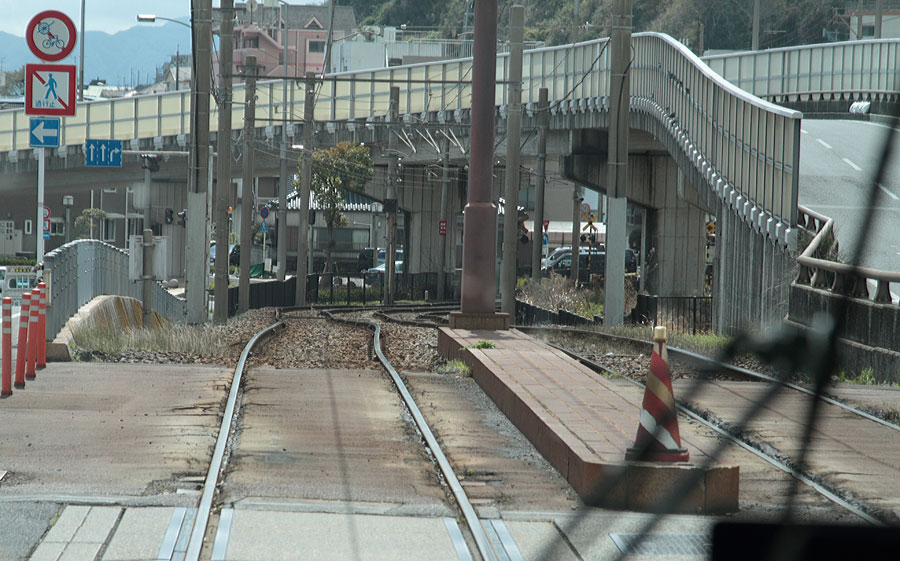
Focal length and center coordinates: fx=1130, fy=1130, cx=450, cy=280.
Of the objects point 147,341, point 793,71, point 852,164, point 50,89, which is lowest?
point 147,341

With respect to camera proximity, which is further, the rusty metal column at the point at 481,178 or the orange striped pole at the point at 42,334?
the rusty metal column at the point at 481,178

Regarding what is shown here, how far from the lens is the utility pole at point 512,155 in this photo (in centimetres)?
2666

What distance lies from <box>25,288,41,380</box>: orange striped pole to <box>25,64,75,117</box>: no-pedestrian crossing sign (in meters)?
4.37

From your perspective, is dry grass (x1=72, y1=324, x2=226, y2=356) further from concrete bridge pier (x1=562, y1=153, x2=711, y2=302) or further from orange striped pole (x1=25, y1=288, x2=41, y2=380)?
concrete bridge pier (x1=562, y1=153, x2=711, y2=302)

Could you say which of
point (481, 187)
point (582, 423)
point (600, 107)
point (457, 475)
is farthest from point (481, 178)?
point (600, 107)

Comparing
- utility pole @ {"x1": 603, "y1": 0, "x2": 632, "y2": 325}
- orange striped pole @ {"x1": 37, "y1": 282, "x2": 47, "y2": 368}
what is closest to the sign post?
orange striped pole @ {"x1": 37, "y1": 282, "x2": 47, "y2": 368}

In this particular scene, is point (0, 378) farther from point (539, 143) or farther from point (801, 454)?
point (539, 143)

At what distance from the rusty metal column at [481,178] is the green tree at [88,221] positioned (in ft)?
217

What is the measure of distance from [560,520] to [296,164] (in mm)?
48368

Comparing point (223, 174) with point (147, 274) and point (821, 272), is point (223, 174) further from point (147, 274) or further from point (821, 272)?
point (821, 272)

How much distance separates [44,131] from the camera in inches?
631

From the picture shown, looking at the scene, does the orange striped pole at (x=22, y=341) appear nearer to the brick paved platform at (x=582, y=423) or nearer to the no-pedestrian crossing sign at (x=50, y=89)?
the no-pedestrian crossing sign at (x=50, y=89)

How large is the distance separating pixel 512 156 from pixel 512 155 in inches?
1.2

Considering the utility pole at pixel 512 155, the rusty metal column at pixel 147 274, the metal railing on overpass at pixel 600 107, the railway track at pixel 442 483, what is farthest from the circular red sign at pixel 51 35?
the utility pole at pixel 512 155
